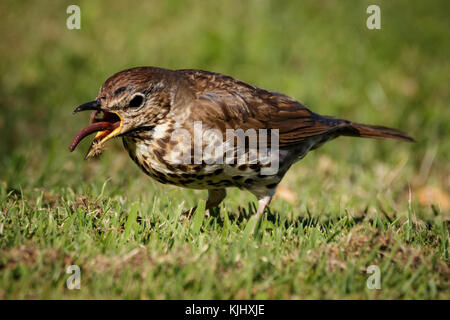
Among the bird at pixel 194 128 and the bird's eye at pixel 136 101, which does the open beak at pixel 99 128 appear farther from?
the bird's eye at pixel 136 101

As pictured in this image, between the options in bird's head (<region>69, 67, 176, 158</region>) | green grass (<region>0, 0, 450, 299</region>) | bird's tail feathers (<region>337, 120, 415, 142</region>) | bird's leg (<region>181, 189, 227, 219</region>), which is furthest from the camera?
bird's tail feathers (<region>337, 120, 415, 142</region>)

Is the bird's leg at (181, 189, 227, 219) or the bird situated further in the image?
the bird's leg at (181, 189, 227, 219)

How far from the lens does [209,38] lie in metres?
8.92

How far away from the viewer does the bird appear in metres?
3.72

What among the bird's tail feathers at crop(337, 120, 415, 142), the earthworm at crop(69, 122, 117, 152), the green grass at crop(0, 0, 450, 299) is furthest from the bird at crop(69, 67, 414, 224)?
the bird's tail feathers at crop(337, 120, 415, 142)

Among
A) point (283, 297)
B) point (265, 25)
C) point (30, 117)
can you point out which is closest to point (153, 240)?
point (283, 297)

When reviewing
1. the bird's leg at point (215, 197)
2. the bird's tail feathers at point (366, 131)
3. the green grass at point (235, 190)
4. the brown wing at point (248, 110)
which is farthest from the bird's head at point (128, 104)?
the bird's tail feathers at point (366, 131)

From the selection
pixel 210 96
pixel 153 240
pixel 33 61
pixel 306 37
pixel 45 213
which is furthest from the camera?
pixel 306 37

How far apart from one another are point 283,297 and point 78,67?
21.6 ft

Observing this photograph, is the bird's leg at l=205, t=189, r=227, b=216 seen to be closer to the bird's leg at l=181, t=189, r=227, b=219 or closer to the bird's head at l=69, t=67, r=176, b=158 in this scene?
the bird's leg at l=181, t=189, r=227, b=219

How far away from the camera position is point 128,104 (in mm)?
3693

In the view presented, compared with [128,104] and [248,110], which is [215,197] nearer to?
[248,110]

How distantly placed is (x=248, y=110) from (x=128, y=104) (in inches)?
38.4
